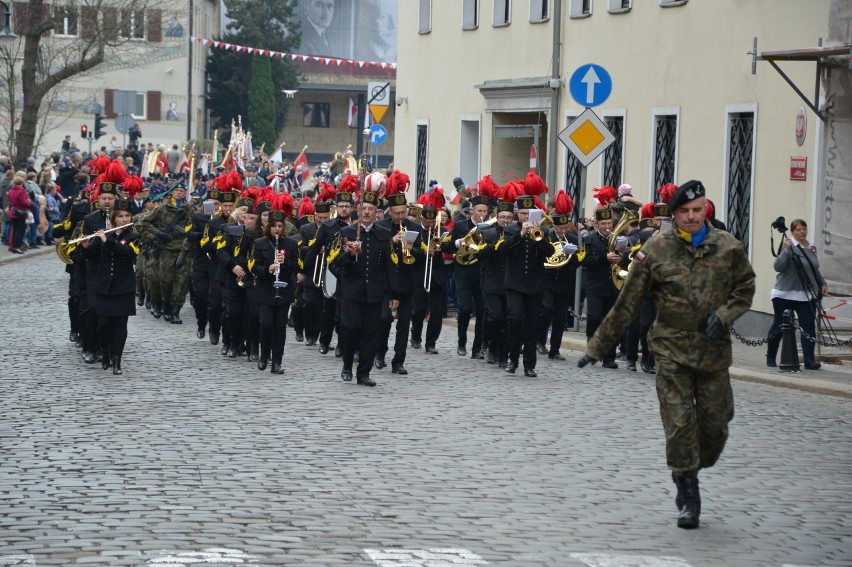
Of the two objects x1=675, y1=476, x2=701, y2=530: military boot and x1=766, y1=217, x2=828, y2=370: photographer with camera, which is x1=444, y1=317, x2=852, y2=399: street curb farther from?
x1=675, y1=476, x2=701, y2=530: military boot

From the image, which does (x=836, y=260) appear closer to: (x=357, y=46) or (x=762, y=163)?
(x=762, y=163)

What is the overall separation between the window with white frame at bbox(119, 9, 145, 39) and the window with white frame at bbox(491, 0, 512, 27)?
1604 cm

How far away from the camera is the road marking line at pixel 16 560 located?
810 cm

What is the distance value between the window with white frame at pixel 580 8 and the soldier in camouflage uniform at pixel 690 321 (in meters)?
20.5

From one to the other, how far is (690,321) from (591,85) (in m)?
11.9

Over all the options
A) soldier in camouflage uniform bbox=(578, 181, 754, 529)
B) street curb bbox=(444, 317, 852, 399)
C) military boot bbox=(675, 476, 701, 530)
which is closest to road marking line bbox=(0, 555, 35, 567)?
soldier in camouflage uniform bbox=(578, 181, 754, 529)

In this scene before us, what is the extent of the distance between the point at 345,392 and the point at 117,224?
3056 millimetres

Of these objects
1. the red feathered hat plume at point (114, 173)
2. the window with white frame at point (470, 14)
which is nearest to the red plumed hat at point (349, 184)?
the red feathered hat plume at point (114, 173)

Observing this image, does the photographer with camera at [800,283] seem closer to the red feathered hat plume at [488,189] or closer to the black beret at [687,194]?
the red feathered hat plume at [488,189]

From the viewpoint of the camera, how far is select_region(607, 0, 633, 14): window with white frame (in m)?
28.1

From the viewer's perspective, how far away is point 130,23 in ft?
164

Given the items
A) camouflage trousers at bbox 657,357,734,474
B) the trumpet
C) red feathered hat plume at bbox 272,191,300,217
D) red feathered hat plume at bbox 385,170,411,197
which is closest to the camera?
camouflage trousers at bbox 657,357,734,474

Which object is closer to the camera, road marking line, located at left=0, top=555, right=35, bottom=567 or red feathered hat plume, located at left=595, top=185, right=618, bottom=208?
road marking line, located at left=0, top=555, right=35, bottom=567

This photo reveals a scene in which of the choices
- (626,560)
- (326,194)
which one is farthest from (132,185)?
(626,560)
